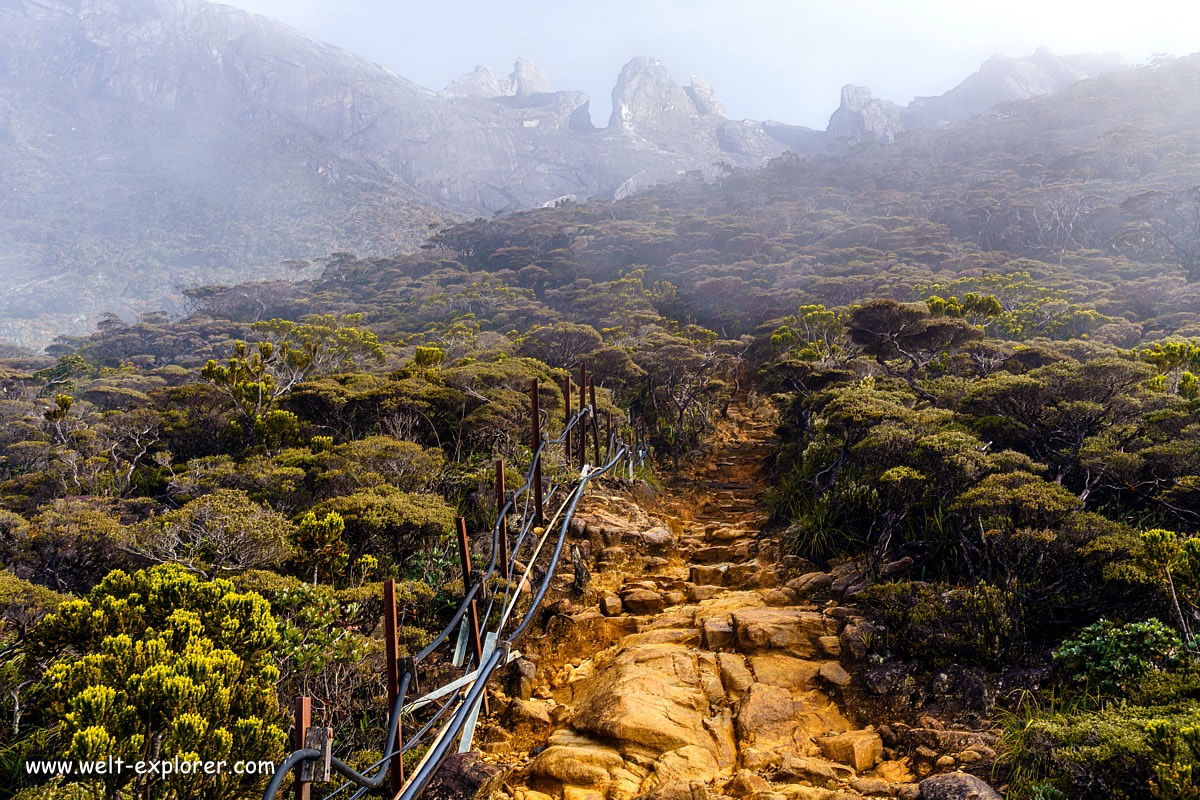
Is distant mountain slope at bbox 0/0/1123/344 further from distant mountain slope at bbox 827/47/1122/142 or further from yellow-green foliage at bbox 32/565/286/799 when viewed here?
yellow-green foliage at bbox 32/565/286/799

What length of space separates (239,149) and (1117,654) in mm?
118504

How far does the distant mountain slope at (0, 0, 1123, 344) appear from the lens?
71562 millimetres

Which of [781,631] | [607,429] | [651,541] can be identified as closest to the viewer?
[781,631]

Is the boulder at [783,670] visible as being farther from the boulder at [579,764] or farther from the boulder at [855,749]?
the boulder at [579,764]

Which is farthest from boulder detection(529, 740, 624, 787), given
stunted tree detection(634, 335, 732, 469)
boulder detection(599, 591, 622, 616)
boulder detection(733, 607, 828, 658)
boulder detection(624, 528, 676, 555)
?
stunted tree detection(634, 335, 732, 469)

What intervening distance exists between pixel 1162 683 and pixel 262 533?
7.46 meters

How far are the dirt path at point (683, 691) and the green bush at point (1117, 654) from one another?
145 centimetres

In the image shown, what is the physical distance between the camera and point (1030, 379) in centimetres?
751

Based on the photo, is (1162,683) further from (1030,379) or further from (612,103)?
(612,103)

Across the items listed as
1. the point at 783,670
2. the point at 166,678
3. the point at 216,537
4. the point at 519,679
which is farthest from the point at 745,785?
the point at 216,537

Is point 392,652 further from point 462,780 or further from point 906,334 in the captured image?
point 906,334

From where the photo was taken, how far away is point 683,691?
4.34 meters

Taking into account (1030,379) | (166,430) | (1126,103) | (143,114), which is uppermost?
(143,114)

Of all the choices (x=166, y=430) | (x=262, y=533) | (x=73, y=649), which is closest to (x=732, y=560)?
(x=262, y=533)
